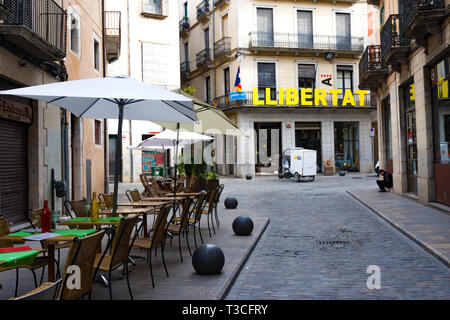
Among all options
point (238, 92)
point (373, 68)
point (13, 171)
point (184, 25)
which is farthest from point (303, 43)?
point (13, 171)

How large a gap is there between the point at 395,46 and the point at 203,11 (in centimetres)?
2654

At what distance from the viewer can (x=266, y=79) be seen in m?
34.9

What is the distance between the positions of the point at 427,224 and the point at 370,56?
10.6 metres

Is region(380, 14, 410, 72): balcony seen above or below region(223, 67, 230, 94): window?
below

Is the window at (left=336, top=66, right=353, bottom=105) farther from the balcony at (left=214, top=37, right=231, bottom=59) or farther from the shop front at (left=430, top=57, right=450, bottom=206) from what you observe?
the shop front at (left=430, top=57, right=450, bottom=206)

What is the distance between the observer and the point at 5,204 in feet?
34.0

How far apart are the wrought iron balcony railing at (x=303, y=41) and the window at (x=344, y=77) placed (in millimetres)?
1536

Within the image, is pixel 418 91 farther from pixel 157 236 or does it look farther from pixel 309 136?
pixel 309 136

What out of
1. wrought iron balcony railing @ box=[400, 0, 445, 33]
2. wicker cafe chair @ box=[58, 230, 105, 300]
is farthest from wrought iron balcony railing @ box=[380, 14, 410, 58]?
wicker cafe chair @ box=[58, 230, 105, 300]

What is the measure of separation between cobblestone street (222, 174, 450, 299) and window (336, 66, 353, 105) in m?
25.5

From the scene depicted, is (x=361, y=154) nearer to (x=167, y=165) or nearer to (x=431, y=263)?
(x=167, y=165)

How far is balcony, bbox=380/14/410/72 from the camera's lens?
572 inches

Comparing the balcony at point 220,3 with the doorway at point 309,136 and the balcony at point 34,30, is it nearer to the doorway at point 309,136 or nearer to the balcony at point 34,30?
the doorway at point 309,136

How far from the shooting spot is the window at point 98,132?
61.7 feet
